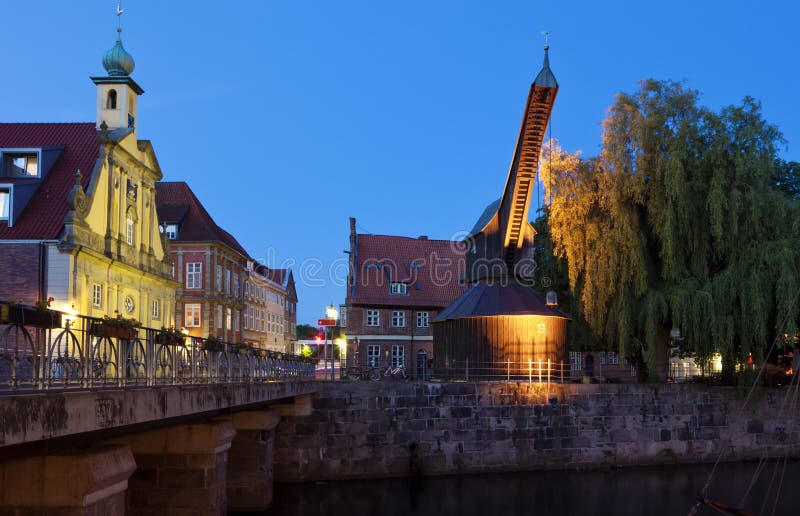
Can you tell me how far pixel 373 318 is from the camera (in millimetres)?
48719

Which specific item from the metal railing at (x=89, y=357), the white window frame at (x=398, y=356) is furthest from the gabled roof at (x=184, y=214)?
the metal railing at (x=89, y=357)

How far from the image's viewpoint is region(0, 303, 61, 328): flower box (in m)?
7.85

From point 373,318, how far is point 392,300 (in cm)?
158

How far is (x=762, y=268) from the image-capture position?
29953 millimetres

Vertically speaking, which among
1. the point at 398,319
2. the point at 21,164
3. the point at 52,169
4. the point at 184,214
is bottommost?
the point at 398,319

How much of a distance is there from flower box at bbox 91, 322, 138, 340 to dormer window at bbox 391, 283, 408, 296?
38.8m

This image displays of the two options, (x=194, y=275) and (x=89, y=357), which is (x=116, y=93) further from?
(x=89, y=357)

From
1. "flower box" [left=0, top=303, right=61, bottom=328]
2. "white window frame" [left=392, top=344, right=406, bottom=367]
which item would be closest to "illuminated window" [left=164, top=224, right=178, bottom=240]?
"white window frame" [left=392, top=344, right=406, bottom=367]

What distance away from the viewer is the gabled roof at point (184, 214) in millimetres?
50312

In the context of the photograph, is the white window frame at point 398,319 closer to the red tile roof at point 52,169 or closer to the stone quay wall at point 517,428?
the stone quay wall at point 517,428

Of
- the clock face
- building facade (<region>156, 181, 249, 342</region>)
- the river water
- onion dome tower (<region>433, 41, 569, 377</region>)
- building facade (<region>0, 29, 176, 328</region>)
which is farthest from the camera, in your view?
building facade (<region>156, 181, 249, 342</region>)

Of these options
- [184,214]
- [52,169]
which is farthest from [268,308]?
[52,169]

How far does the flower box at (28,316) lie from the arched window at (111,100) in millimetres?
30063

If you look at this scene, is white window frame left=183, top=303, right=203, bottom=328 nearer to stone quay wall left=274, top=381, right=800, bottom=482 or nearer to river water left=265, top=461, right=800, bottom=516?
stone quay wall left=274, top=381, right=800, bottom=482
